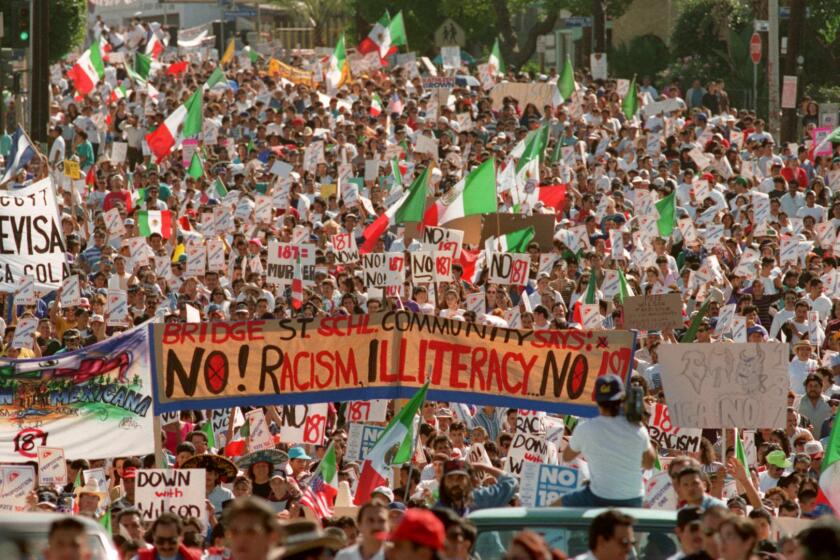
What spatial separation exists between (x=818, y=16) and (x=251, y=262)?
25.7 metres

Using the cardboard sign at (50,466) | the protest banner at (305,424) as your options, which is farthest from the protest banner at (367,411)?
the cardboard sign at (50,466)

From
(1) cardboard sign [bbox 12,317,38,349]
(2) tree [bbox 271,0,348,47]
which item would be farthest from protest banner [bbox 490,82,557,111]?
(2) tree [bbox 271,0,348,47]

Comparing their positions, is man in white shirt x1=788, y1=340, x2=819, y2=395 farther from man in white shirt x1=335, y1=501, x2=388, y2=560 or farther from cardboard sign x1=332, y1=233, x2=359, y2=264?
man in white shirt x1=335, y1=501, x2=388, y2=560

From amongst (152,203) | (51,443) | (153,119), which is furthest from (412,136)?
(51,443)

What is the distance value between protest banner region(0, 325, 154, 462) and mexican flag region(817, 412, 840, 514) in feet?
13.4

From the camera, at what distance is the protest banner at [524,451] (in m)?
13.5

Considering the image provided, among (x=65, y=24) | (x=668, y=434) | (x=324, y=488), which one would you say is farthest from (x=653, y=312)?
(x=65, y=24)

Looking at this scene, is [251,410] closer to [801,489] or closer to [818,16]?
[801,489]

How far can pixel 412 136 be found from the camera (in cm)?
3047

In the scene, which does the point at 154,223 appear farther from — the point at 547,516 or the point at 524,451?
the point at 547,516

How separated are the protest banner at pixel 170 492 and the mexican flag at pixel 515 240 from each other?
9.90 meters

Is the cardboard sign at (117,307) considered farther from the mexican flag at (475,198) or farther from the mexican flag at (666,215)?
the mexican flag at (666,215)

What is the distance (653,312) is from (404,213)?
15.1ft

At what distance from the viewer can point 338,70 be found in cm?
3791
